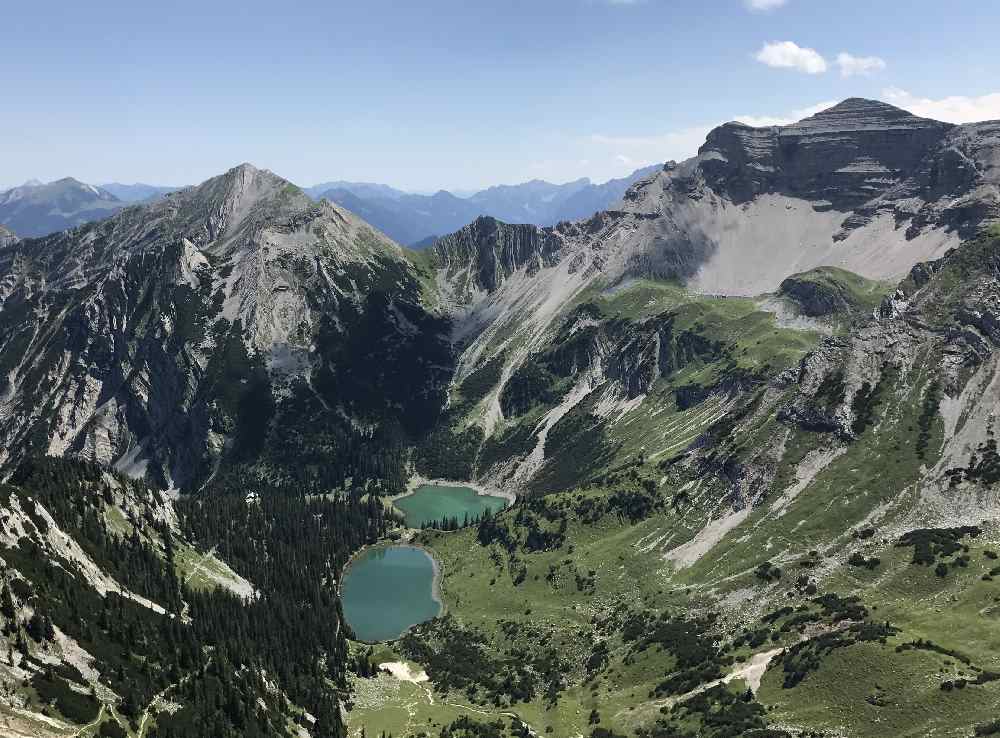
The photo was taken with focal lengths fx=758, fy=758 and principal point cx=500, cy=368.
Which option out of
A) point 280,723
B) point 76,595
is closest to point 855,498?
point 280,723

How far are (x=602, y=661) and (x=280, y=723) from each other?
71.5m

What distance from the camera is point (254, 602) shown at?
198625 mm

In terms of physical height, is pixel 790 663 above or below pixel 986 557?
below

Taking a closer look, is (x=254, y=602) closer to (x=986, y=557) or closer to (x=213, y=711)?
(x=213, y=711)

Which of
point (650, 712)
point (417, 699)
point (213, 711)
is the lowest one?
point (417, 699)

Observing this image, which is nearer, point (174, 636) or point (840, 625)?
point (840, 625)

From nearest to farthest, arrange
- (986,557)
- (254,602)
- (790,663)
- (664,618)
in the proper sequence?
1. (790,663)
2. (986,557)
3. (664,618)
4. (254,602)

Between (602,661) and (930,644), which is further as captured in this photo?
(602,661)

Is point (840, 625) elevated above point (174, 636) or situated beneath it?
elevated above

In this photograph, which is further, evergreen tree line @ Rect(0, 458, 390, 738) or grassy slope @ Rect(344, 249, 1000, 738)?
evergreen tree line @ Rect(0, 458, 390, 738)

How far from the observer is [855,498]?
622ft

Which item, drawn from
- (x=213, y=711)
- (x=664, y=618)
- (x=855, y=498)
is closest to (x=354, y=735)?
(x=213, y=711)

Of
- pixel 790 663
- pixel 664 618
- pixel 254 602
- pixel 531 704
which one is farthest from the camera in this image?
pixel 254 602

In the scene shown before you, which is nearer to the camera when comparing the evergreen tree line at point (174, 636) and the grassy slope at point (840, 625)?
the grassy slope at point (840, 625)
